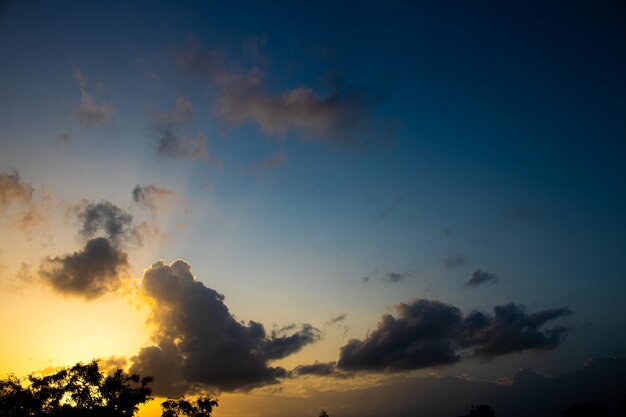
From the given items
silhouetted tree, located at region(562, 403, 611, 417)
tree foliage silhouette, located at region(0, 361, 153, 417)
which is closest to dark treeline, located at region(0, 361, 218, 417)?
tree foliage silhouette, located at region(0, 361, 153, 417)

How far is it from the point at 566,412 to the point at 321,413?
67.4 metres

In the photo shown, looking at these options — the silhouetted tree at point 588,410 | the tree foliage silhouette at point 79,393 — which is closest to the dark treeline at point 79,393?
the tree foliage silhouette at point 79,393

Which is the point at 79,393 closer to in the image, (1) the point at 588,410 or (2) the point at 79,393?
(2) the point at 79,393

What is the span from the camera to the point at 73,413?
48.0 m

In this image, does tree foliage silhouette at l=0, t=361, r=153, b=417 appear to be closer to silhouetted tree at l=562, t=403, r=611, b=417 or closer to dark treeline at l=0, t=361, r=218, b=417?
dark treeline at l=0, t=361, r=218, b=417

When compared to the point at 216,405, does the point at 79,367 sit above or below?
above

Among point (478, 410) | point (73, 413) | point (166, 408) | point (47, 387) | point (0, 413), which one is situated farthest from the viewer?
point (478, 410)

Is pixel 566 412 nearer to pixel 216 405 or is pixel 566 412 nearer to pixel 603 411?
pixel 603 411

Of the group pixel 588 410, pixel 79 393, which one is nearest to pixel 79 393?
pixel 79 393

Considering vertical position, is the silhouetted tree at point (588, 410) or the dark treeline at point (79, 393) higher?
the dark treeline at point (79, 393)

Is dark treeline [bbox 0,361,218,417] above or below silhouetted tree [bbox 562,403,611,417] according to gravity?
above

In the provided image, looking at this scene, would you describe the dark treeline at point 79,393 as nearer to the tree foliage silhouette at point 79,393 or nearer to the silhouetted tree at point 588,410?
the tree foliage silhouette at point 79,393

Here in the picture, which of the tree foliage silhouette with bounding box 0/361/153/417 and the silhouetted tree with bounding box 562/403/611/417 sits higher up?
the tree foliage silhouette with bounding box 0/361/153/417

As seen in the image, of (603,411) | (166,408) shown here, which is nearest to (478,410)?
(603,411)
